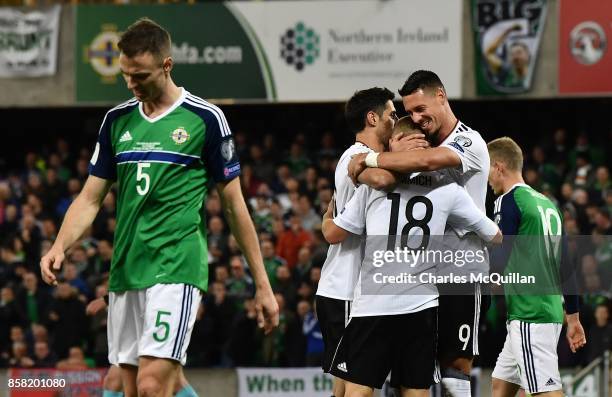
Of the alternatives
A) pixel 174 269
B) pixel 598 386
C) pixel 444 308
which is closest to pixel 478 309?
pixel 444 308

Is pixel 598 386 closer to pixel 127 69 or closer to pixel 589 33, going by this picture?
pixel 589 33

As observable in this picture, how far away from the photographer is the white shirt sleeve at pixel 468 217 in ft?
20.5

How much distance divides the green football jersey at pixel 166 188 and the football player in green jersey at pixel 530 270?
8.90 feet

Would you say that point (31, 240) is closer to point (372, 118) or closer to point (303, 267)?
point (303, 267)

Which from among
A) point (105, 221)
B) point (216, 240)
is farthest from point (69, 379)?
point (105, 221)

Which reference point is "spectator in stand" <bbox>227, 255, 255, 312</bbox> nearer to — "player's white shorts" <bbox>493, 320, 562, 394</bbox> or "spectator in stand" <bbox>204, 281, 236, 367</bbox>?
"spectator in stand" <bbox>204, 281, 236, 367</bbox>

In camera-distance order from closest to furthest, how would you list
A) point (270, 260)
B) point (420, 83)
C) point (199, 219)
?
1. point (199, 219)
2. point (420, 83)
3. point (270, 260)

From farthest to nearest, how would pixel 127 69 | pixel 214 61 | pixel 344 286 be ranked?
pixel 214 61, pixel 344 286, pixel 127 69

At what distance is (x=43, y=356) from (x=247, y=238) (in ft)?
29.7

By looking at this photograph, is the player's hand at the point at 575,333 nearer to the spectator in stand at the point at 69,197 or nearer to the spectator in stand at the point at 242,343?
the spectator in stand at the point at 242,343

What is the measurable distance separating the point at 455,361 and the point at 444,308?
31 centimetres

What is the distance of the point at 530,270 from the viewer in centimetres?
791

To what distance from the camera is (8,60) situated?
60.6 ft

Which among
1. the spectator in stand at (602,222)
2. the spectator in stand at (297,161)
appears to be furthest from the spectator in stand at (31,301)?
the spectator in stand at (602,222)
